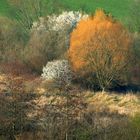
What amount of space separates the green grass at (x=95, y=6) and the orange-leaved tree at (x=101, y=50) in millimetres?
21987

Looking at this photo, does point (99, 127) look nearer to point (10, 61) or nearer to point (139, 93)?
point (139, 93)

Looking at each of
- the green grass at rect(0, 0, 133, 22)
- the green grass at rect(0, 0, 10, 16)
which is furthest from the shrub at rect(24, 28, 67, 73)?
the green grass at rect(0, 0, 10, 16)

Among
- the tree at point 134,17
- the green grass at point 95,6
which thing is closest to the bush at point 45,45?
the tree at point 134,17

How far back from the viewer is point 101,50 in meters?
63.3

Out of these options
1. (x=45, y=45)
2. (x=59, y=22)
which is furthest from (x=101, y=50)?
(x=59, y=22)

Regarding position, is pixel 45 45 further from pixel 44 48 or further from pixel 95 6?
pixel 95 6

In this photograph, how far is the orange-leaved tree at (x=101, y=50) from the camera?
6325 cm

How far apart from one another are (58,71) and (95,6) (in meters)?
31.3

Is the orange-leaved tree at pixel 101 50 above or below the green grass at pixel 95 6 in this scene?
below

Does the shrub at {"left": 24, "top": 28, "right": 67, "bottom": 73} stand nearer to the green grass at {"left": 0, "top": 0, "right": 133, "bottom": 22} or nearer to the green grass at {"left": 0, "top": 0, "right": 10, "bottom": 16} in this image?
the green grass at {"left": 0, "top": 0, "right": 133, "bottom": 22}

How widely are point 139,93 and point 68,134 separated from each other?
2004cm

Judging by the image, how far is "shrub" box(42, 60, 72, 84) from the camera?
2537 inches

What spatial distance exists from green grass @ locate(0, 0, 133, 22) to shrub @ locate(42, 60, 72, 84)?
69.9 feet

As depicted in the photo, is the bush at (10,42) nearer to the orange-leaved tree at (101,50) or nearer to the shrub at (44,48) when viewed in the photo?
the shrub at (44,48)
